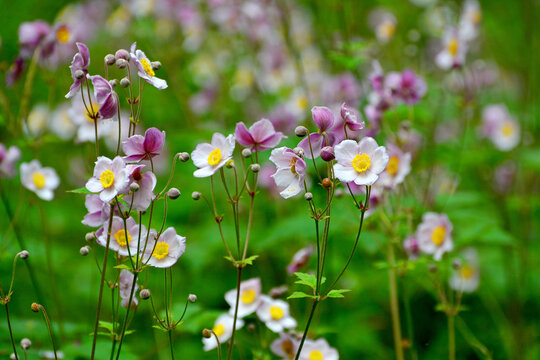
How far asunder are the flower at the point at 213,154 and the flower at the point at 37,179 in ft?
3.11

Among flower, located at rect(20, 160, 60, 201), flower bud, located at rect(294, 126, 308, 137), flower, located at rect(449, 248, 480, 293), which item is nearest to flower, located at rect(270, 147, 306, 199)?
flower bud, located at rect(294, 126, 308, 137)

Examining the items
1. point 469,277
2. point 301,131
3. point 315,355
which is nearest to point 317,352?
point 315,355

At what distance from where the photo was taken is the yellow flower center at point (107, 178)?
1.22 m

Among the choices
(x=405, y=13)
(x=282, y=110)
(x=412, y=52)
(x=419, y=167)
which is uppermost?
(x=405, y=13)

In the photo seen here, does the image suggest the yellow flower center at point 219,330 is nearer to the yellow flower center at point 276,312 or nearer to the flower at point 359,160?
the yellow flower center at point 276,312

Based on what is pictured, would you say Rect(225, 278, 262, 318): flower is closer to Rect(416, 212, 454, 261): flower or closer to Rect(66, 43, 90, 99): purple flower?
Rect(416, 212, 454, 261): flower

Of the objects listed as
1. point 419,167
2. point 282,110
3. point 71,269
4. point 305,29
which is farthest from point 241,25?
point 71,269

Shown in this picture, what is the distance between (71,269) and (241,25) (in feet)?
6.05

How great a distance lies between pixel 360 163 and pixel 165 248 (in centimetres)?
51

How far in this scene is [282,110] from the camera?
3.34m

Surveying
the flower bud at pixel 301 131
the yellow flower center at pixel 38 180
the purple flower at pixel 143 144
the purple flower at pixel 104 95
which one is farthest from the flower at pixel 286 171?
the yellow flower center at pixel 38 180

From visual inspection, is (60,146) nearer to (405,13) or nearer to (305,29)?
(305,29)

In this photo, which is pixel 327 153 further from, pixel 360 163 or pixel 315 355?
pixel 315 355

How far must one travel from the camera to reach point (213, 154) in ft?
4.55
